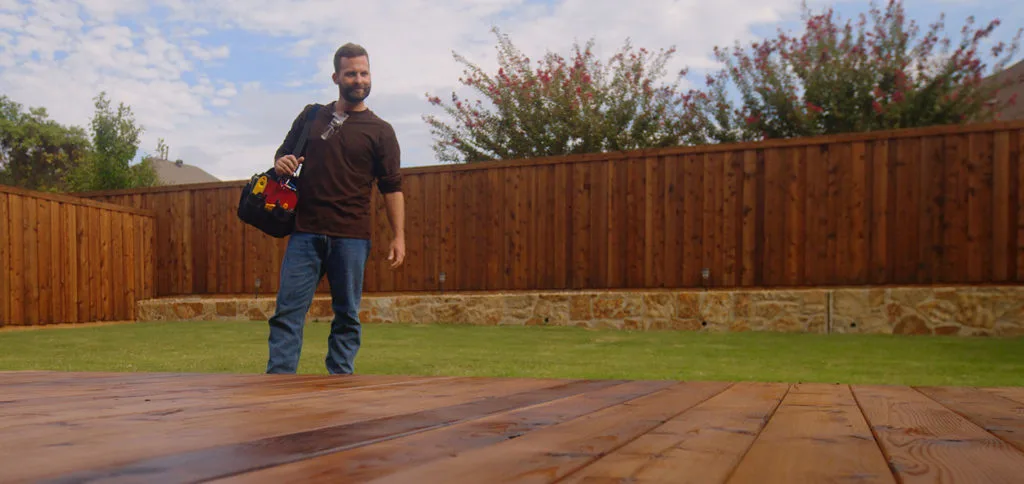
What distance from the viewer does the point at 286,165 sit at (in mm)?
3432

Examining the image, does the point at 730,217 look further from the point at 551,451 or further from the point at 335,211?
the point at 551,451

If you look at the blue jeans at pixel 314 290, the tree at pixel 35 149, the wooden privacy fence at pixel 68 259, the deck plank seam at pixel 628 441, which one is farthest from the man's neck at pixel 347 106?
the tree at pixel 35 149

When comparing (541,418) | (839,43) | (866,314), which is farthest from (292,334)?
(839,43)

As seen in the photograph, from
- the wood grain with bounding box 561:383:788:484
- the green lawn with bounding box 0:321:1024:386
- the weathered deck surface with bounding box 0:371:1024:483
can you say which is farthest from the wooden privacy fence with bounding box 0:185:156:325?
the wood grain with bounding box 561:383:788:484

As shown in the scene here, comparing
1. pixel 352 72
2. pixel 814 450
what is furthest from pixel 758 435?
pixel 352 72

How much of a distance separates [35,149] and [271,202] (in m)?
36.0

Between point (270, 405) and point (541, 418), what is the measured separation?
21.8 inches

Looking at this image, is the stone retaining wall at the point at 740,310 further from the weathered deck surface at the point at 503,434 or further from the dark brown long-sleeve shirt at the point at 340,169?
the weathered deck surface at the point at 503,434

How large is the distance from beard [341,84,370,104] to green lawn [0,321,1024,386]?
5.92ft

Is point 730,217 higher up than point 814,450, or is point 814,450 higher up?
point 730,217

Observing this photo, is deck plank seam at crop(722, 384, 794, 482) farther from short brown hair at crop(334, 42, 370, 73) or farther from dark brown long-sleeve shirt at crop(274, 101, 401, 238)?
short brown hair at crop(334, 42, 370, 73)

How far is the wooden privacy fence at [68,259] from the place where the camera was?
891cm

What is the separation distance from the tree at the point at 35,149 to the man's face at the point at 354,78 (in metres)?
33.0

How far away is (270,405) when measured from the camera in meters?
Answer: 1.57
